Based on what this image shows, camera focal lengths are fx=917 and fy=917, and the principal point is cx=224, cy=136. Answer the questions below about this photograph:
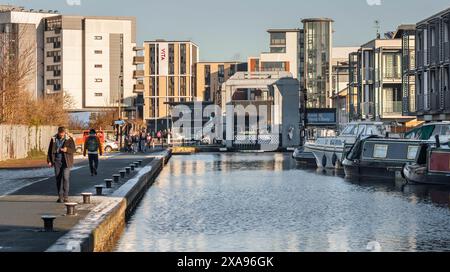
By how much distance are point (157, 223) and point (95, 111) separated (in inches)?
4719

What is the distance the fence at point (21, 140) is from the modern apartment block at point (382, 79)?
32916 mm

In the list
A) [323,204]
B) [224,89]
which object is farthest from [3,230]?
[224,89]

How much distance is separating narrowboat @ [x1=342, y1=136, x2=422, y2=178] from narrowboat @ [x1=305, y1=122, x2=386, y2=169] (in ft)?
18.8

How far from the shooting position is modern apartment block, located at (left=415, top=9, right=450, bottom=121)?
61062 mm

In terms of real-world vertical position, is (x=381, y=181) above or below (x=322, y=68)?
below

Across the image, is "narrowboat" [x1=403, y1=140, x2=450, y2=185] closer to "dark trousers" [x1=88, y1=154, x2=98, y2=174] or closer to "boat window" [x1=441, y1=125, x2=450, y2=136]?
"boat window" [x1=441, y1=125, x2=450, y2=136]

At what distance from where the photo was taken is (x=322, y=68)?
16450 cm

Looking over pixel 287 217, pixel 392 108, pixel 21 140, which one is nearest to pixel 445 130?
pixel 287 217

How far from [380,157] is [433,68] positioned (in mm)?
25992

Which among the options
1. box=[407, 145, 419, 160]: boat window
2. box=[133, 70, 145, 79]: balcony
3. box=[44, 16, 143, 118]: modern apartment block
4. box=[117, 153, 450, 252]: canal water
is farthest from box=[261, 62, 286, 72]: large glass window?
box=[117, 153, 450, 252]: canal water

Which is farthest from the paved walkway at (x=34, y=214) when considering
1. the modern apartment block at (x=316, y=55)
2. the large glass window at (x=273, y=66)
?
the large glass window at (x=273, y=66)

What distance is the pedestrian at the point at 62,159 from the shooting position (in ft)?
74.7

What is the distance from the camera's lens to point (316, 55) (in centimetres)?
16575
